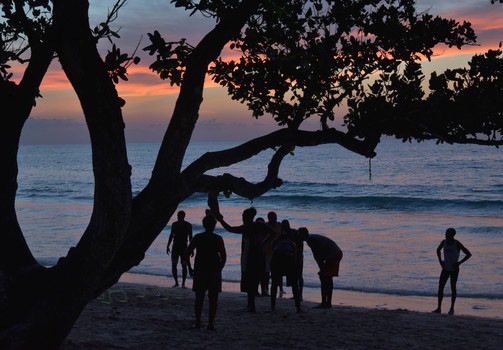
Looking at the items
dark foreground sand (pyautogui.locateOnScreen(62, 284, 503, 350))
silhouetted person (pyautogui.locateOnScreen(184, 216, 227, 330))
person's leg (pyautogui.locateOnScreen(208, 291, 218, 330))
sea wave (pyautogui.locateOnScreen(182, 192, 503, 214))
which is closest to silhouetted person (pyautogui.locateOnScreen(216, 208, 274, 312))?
dark foreground sand (pyautogui.locateOnScreen(62, 284, 503, 350))

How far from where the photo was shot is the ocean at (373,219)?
18.8m

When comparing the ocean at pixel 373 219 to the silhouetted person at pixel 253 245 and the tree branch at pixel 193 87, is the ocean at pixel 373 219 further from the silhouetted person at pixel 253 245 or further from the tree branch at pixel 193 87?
the silhouetted person at pixel 253 245

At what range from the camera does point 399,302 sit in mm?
15227

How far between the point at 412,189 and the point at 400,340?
155ft

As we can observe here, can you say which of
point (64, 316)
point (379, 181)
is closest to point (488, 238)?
point (64, 316)

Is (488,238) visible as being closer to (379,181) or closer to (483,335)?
(483,335)

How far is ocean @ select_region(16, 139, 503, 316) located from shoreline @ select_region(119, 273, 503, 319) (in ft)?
1.40

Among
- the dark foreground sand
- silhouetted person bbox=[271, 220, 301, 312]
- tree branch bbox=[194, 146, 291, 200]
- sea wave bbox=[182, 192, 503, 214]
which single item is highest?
tree branch bbox=[194, 146, 291, 200]

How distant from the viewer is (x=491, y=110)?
6.61 metres

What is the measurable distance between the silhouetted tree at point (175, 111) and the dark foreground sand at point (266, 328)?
1787mm

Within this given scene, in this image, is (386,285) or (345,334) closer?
(345,334)

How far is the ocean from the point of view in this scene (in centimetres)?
1883

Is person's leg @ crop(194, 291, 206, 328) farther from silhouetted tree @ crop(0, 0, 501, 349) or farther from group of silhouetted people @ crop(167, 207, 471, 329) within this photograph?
silhouetted tree @ crop(0, 0, 501, 349)

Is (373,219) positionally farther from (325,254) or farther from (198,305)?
(198,305)
